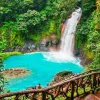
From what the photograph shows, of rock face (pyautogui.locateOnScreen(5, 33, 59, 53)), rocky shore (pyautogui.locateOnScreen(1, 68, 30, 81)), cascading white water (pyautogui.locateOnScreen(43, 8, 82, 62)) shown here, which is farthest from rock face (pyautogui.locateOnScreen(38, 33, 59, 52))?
rocky shore (pyautogui.locateOnScreen(1, 68, 30, 81))

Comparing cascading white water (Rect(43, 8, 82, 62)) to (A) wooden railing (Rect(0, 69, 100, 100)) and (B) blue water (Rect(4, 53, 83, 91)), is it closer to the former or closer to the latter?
(B) blue water (Rect(4, 53, 83, 91))

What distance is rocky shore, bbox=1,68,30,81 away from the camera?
1744cm

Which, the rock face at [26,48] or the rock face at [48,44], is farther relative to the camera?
the rock face at [48,44]

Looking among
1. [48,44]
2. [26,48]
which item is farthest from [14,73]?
[48,44]

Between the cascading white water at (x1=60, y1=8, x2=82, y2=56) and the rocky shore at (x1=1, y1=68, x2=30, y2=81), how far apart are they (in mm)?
6610

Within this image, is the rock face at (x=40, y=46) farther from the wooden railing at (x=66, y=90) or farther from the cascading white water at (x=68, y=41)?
the wooden railing at (x=66, y=90)

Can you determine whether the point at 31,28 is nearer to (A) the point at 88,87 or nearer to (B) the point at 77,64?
(B) the point at 77,64

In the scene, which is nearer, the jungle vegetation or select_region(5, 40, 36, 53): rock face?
select_region(5, 40, 36, 53): rock face

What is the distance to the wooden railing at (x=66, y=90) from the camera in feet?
14.7

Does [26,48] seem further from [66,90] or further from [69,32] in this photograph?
[66,90]

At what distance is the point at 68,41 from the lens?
24.9 m

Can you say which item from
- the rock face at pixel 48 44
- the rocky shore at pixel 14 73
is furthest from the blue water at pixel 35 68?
the rock face at pixel 48 44

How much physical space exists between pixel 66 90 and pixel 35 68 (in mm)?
14862

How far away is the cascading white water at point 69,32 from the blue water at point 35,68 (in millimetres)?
2697
